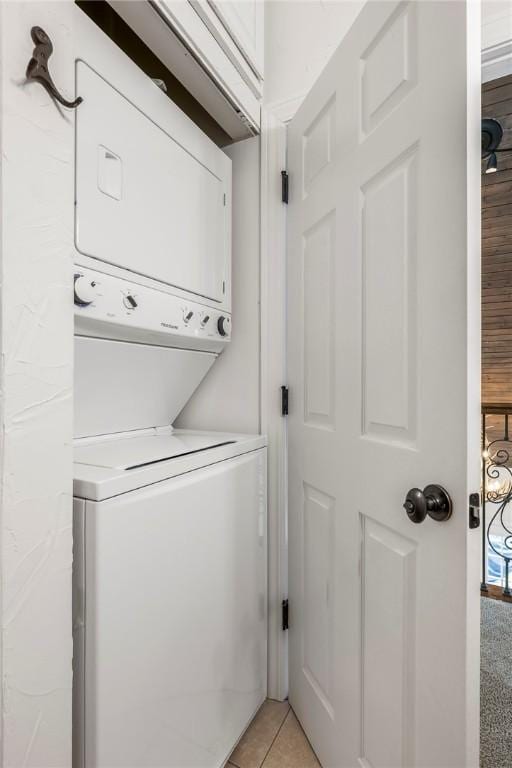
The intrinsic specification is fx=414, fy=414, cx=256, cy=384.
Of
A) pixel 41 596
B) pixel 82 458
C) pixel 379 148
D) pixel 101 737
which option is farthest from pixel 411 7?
pixel 101 737

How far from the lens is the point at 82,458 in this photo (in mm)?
1001

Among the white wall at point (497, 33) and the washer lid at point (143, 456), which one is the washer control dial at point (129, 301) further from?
the white wall at point (497, 33)

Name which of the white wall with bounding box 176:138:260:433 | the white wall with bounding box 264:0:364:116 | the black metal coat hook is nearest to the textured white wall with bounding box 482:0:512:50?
the white wall with bounding box 264:0:364:116

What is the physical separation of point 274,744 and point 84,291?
59.9 inches

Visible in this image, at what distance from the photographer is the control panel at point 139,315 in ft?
3.10

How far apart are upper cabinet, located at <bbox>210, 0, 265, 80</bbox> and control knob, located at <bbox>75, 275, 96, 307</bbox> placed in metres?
0.92

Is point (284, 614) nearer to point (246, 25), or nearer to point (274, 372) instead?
point (274, 372)

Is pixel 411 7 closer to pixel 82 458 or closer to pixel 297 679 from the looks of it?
pixel 82 458

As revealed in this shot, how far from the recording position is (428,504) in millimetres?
839

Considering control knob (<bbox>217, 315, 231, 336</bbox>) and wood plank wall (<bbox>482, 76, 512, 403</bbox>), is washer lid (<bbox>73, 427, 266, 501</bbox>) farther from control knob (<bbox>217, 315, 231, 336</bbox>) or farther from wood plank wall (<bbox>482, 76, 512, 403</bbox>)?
wood plank wall (<bbox>482, 76, 512, 403</bbox>)

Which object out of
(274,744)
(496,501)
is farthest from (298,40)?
(496,501)

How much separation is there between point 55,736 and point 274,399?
3.55ft

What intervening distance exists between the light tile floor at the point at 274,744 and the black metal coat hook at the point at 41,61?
1.81 meters

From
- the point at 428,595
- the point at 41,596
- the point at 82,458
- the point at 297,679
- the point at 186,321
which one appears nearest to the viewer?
the point at 41,596
